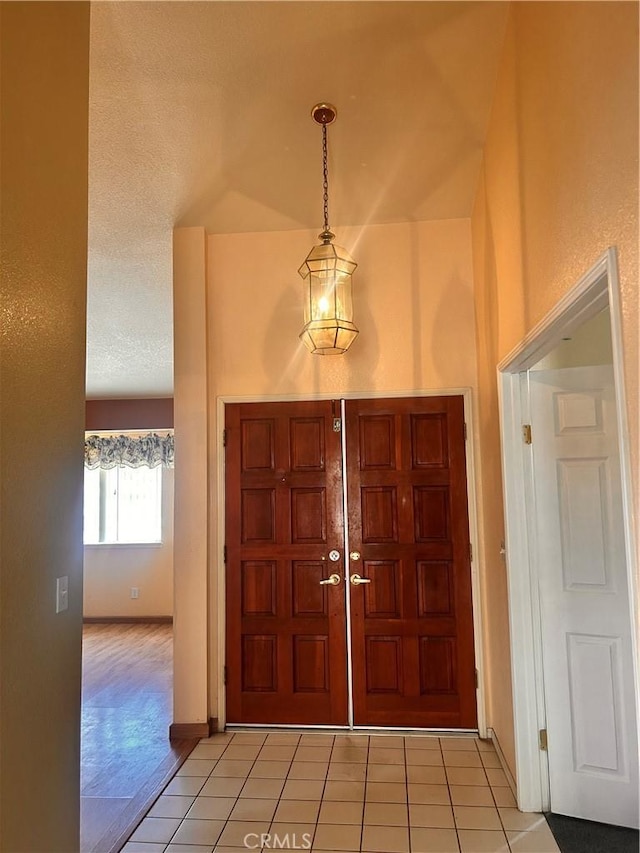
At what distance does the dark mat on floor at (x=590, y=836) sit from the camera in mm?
2285

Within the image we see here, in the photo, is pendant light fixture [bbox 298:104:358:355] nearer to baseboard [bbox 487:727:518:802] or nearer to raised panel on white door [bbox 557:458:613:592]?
raised panel on white door [bbox 557:458:613:592]

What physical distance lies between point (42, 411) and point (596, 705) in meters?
2.55

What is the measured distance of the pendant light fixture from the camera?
2.75 m

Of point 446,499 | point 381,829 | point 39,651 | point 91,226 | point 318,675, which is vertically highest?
point 91,226

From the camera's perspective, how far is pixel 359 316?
3674mm

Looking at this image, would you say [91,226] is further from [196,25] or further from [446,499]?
[446,499]

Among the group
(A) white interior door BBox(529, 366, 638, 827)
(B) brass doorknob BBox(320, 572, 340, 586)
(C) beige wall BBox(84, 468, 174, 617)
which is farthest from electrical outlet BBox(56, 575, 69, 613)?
(C) beige wall BBox(84, 468, 174, 617)

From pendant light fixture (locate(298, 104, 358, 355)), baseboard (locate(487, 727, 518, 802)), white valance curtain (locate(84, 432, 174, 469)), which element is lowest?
baseboard (locate(487, 727, 518, 802))

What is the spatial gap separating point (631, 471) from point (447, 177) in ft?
7.99

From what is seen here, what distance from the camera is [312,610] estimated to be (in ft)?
11.6

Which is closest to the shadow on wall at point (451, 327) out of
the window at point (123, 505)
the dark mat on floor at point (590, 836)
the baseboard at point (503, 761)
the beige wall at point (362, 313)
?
the beige wall at point (362, 313)

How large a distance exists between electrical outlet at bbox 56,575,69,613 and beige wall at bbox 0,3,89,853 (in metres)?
0.02

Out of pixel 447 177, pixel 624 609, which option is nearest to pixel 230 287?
pixel 447 177

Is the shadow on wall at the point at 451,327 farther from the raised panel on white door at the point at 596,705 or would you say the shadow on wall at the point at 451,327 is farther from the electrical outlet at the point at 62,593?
the electrical outlet at the point at 62,593
